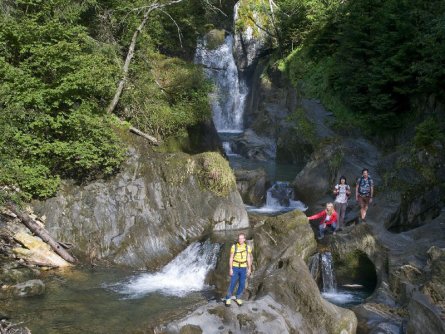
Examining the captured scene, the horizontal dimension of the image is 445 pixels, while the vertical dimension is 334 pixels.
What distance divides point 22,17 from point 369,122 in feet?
57.3

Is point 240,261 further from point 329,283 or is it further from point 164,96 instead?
point 164,96

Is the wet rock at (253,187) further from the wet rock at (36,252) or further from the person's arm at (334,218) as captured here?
the wet rock at (36,252)

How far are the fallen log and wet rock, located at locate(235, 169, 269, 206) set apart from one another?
10.3 meters

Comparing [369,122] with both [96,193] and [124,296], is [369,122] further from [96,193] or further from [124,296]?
[124,296]

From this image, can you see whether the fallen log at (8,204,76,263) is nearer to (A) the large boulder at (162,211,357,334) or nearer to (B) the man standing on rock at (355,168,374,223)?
(A) the large boulder at (162,211,357,334)

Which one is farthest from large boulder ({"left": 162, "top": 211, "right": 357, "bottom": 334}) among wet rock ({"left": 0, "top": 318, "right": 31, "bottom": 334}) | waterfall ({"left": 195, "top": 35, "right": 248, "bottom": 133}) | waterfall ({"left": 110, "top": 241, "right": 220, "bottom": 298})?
waterfall ({"left": 195, "top": 35, "right": 248, "bottom": 133})

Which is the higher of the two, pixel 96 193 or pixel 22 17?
pixel 22 17

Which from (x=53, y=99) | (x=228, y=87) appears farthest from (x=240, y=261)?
(x=228, y=87)

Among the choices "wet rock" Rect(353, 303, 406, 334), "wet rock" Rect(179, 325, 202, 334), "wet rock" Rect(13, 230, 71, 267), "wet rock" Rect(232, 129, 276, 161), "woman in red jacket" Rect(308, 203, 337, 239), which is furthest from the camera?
"wet rock" Rect(232, 129, 276, 161)

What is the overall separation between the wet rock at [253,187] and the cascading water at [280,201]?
1.21 ft

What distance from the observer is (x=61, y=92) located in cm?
1625

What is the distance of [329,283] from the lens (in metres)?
14.6

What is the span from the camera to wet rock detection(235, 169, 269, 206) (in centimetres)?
2302

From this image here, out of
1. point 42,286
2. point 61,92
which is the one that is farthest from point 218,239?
point 61,92
